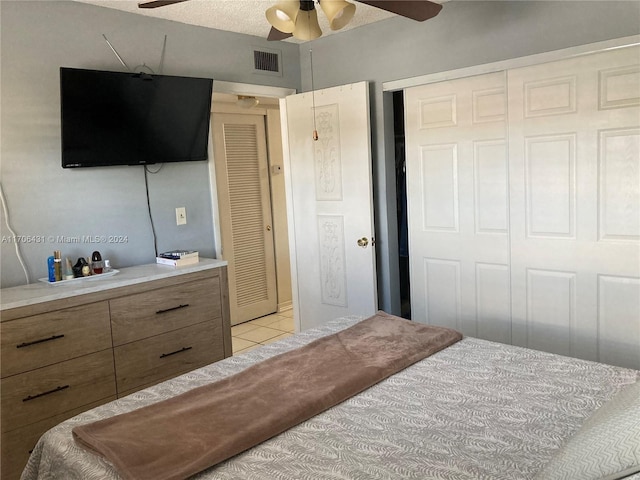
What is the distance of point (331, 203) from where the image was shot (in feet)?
13.2

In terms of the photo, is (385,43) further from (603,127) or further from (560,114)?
(603,127)

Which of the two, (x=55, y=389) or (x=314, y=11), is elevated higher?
(x=314, y=11)

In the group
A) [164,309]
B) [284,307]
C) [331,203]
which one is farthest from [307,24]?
[284,307]

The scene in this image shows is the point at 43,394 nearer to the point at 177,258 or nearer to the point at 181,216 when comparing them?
the point at 177,258

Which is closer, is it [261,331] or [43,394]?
[43,394]

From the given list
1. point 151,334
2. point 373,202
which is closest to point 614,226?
point 373,202

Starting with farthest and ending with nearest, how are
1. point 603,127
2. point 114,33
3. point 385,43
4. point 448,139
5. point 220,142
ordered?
point 220,142
point 385,43
point 448,139
point 114,33
point 603,127

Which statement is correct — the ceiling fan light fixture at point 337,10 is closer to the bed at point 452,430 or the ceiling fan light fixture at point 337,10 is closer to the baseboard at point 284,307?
the bed at point 452,430

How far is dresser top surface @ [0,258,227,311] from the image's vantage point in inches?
98.0

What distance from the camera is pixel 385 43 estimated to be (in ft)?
12.4

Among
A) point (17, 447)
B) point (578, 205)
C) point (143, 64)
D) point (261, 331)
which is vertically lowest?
point (261, 331)

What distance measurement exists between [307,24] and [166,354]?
201 cm

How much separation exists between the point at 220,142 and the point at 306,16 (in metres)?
2.97

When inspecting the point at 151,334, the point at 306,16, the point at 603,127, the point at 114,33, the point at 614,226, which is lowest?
the point at 151,334
